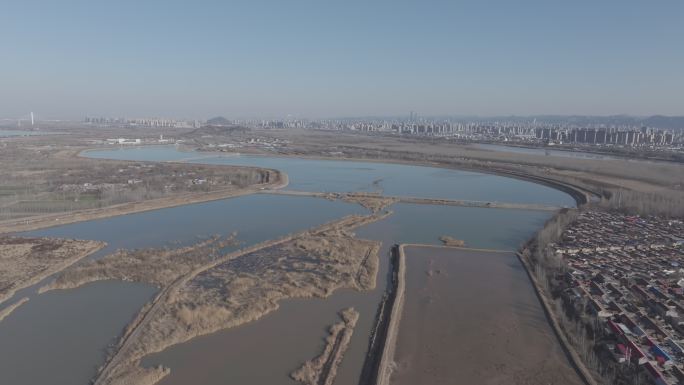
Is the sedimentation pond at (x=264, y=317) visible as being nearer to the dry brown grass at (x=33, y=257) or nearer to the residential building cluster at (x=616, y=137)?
the dry brown grass at (x=33, y=257)

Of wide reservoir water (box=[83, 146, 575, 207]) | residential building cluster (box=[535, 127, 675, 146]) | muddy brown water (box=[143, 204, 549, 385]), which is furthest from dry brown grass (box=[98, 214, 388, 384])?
residential building cluster (box=[535, 127, 675, 146])

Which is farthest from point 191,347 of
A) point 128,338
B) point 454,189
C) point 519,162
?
point 519,162

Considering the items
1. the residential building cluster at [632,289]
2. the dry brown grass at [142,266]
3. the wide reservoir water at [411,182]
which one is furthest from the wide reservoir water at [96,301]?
the residential building cluster at [632,289]

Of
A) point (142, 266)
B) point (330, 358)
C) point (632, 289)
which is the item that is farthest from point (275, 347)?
point (632, 289)

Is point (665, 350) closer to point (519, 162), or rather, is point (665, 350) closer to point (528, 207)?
point (528, 207)

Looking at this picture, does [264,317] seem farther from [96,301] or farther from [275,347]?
[96,301]

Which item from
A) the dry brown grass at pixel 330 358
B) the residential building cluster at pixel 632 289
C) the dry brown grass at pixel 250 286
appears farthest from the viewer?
the dry brown grass at pixel 250 286
